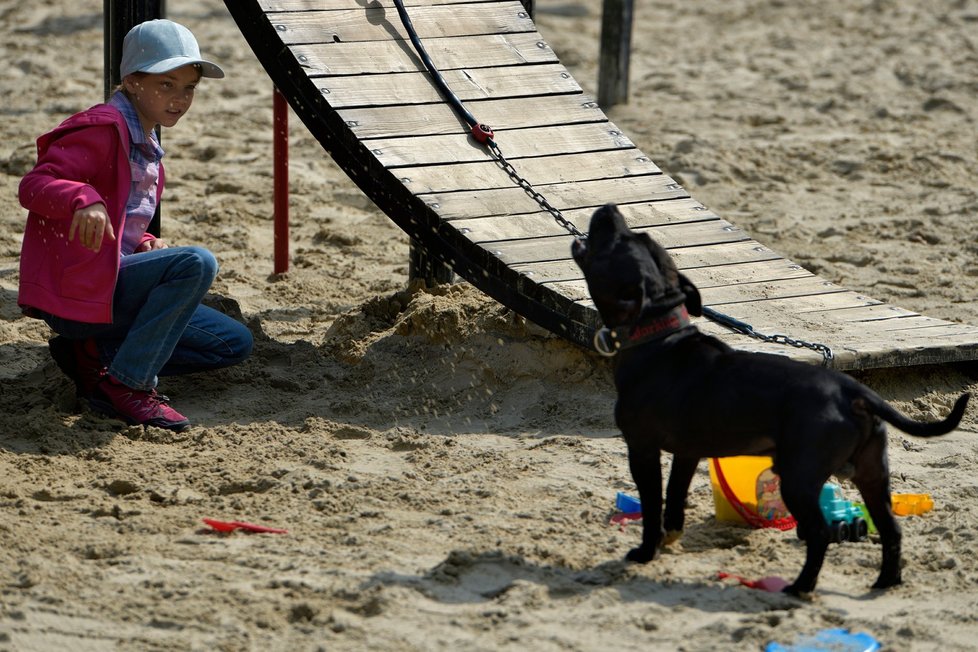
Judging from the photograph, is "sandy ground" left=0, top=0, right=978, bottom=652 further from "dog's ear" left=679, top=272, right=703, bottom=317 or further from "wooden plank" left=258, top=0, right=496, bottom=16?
"wooden plank" left=258, top=0, right=496, bottom=16

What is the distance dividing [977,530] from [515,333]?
2043mm

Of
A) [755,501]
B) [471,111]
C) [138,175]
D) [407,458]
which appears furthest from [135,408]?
[755,501]

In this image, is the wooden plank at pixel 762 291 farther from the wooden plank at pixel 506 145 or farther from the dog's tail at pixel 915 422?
the dog's tail at pixel 915 422

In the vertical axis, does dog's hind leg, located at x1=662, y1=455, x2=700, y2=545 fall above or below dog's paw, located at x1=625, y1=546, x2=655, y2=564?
above

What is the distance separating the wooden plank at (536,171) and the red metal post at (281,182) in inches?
47.7

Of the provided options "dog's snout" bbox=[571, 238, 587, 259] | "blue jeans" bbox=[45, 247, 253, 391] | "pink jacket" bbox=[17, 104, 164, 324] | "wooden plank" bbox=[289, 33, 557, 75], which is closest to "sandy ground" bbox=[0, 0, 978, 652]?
"blue jeans" bbox=[45, 247, 253, 391]

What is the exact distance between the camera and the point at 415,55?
6.23 m

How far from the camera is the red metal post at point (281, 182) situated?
6.60 metres

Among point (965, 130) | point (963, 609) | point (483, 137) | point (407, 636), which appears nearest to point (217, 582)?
point (407, 636)

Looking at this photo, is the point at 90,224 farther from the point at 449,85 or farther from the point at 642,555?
the point at 449,85

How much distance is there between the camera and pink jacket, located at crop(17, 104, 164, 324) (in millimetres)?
4629

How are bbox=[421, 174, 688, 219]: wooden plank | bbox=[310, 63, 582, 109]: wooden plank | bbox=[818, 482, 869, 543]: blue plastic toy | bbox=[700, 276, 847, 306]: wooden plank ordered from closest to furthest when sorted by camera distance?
bbox=[818, 482, 869, 543]: blue plastic toy < bbox=[700, 276, 847, 306]: wooden plank < bbox=[421, 174, 688, 219]: wooden plank < bbox=[310, 63, 582, 109]: wooden plank

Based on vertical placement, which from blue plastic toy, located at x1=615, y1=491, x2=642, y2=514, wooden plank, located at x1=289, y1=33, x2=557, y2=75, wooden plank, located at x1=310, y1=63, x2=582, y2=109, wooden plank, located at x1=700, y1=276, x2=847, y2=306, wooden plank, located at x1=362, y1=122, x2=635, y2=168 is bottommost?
blue plastic toy, located at x1=615, y1=491, x2=642, y2=514

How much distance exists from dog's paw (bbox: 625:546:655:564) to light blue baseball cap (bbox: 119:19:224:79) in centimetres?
231
